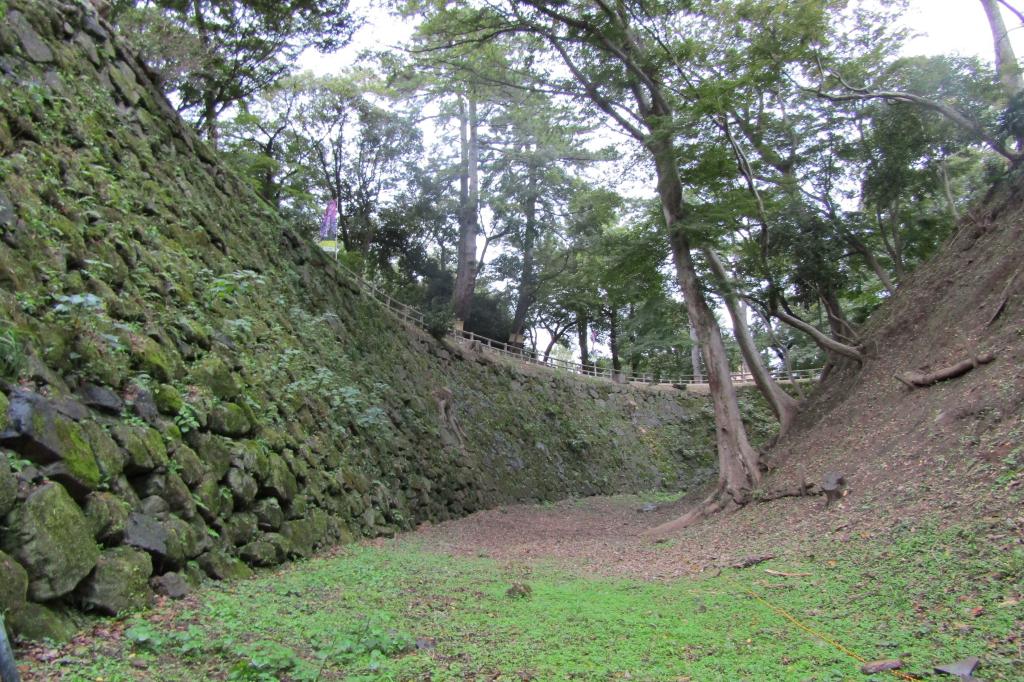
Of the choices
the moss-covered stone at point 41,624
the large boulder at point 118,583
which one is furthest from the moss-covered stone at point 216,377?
the moss-covered stone at point 41,624

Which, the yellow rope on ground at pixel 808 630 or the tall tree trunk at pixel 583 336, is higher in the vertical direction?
the tall tree trunk at pixel 583 336

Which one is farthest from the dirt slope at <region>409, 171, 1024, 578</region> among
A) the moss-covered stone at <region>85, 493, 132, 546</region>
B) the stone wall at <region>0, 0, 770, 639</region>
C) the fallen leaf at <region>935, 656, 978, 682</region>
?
the moss-covered stone at <region>85, 493, 132, 546</region>

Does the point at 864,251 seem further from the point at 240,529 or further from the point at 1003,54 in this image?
the point at 240,529

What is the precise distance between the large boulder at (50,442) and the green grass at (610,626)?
94 cm

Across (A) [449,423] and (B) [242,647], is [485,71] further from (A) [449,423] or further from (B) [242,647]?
(B) [242,647]

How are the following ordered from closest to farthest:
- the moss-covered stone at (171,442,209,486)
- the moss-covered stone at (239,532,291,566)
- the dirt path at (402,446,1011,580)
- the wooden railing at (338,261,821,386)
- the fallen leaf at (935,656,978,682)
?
the fallen leaf at (935,656,978,682)
the moss-covered stone at (171,442,209,486)
the moss-covered stone at (239,532,291,566)
the dirt path at (402,446,1011,580)
the wooden railing at (338,261,821,386)

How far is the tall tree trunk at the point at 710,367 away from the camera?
10172 millimetres

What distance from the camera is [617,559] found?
315 inches

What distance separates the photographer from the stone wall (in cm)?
371

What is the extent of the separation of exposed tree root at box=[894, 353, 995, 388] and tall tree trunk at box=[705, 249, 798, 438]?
2.65 m

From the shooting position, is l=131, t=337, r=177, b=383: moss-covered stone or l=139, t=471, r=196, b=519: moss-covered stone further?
l=131, t=337, r=177, b=383: moss-covered stone

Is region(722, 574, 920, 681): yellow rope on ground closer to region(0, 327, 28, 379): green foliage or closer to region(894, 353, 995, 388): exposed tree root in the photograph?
region(894, 353, 995, 388): exposed tree root

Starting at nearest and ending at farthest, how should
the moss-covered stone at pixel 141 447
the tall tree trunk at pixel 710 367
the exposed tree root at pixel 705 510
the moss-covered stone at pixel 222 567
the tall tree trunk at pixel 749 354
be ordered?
the moss-covered stone at pixel 141 447, the moss-covered stone at pixel 222 567, the exposed tree root at pixel 705 510, the tall tree trunk at pixel 710 367, the tall tree trunk at pixel 749 354

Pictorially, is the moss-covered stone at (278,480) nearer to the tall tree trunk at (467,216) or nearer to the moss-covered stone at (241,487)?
the moss-covered stone at (241,487)
